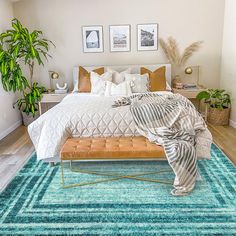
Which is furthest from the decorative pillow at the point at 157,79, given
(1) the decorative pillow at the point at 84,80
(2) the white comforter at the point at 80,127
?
(2) the white comforter at the point at 80,127

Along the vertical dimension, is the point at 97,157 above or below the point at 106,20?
below

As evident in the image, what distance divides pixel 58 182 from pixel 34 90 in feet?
8.27

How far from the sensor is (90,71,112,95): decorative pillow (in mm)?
4234

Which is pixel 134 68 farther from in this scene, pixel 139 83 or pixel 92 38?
pixel 92 38

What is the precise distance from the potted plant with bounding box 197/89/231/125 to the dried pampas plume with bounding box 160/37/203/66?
0.92 metres

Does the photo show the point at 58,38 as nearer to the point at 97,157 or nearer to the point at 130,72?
the point at 130,72

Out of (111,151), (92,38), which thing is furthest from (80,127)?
(92,38)

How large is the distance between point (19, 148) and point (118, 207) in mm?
2187

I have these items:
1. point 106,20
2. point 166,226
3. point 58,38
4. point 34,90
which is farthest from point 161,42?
point 166,226

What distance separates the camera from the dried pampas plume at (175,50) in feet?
15.9

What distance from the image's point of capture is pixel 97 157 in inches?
95.3

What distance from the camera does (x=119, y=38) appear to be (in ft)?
16.1

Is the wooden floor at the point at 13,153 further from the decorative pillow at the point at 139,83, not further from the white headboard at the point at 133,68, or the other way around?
the decorative pillow at the point at 139,83

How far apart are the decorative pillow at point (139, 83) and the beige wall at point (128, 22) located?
850 mm
